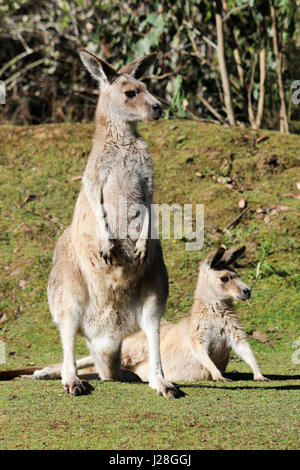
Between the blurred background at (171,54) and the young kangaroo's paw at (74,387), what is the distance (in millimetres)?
6267

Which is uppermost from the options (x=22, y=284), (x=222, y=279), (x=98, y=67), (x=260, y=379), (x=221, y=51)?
(x=221, y=51)

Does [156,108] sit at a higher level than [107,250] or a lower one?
higher

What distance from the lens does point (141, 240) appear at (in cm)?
423

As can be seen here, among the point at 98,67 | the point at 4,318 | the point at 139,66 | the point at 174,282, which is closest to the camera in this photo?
the point at 98,67

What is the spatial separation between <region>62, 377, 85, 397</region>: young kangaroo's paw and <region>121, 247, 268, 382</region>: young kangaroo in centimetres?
135

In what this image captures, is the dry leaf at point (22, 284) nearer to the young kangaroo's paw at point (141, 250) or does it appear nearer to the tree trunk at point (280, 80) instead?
the young kangaroo's paw at point (141, 250)

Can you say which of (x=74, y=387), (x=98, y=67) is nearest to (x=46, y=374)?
(x=74, y=387)

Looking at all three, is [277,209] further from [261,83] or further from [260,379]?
[260,379]

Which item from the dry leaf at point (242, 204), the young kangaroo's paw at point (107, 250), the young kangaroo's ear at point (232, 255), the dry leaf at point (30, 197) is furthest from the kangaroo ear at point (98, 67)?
the dry leaf at point (30, 197)

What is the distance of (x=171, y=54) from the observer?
11.6 meters

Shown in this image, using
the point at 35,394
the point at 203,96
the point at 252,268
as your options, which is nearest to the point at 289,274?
the point at 252,268

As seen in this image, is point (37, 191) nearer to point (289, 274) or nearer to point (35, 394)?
point (289, 274)

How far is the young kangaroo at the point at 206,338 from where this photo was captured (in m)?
5.40

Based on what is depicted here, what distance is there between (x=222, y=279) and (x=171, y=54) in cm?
684
